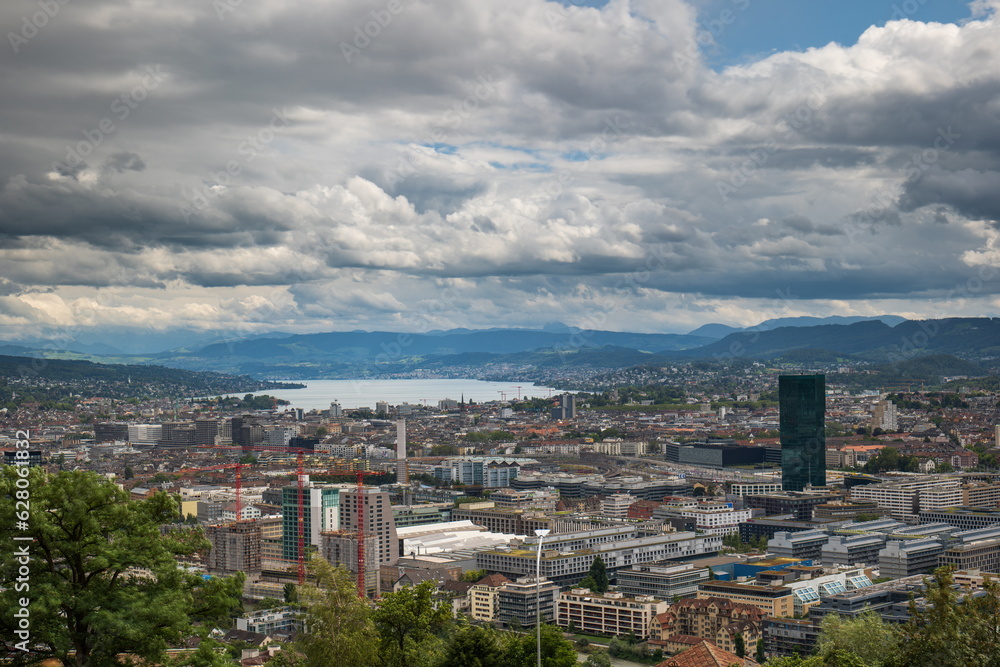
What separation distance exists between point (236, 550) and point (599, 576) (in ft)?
41.1

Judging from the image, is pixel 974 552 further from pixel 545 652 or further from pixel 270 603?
pixel 545 652

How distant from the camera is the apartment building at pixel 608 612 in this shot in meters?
28.6

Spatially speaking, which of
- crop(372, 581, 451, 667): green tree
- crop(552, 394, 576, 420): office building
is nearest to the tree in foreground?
crop(372, 581, 451, 667): green tree

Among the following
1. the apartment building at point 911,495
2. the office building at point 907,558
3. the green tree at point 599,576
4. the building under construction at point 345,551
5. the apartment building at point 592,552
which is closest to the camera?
the green tree at point 599,576

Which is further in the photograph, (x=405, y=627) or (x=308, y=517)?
(x=308, y=517)

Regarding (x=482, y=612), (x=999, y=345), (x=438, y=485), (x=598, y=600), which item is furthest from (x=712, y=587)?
(x=999, y=345)

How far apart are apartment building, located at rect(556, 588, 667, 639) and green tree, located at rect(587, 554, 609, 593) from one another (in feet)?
9.94

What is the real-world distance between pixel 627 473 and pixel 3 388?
62253 mm

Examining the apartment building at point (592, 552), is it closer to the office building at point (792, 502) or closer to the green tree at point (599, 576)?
the green tree at point (599, 576)

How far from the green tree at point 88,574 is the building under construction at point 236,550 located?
30.1m

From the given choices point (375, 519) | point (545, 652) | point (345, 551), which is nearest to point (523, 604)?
point (345, 551)

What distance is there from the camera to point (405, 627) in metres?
12.5

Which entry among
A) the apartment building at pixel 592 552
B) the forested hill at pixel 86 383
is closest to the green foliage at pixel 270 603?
the apartment building at pixel 592 552

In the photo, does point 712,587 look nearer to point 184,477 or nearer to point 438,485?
point 438,485
